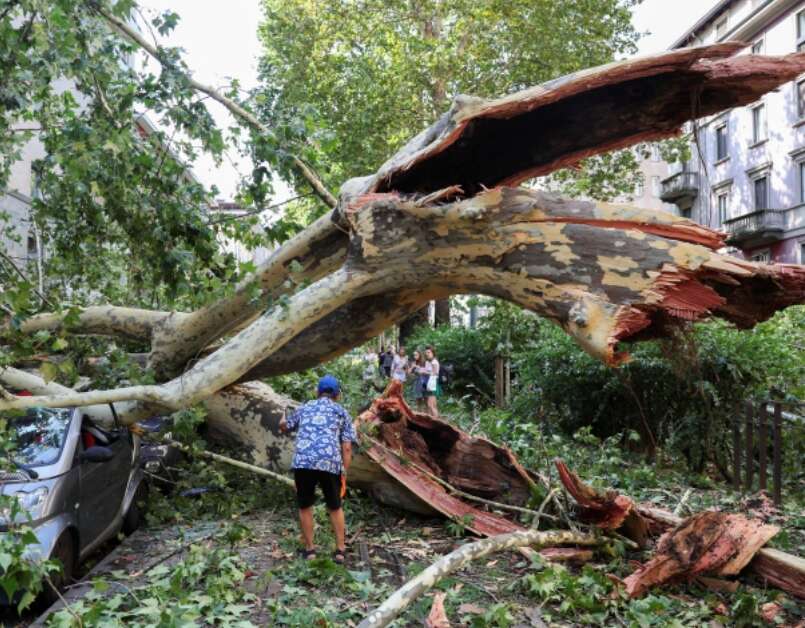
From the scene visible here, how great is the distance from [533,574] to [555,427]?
678 centimetres

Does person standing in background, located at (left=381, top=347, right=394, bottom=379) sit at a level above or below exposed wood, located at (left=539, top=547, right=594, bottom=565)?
above

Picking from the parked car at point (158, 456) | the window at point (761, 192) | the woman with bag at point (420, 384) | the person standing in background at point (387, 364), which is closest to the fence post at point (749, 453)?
the parked car at point (158, 456)

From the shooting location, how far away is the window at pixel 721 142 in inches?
1312

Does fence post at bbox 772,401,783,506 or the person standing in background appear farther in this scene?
the person standing in background

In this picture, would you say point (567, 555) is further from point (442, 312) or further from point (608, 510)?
point (442, 312)

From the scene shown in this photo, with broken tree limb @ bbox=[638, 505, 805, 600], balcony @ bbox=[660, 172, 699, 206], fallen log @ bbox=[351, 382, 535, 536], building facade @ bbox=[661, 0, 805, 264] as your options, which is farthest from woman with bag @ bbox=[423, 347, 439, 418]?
balcony @ bbox=[660, 172, 699, 206]

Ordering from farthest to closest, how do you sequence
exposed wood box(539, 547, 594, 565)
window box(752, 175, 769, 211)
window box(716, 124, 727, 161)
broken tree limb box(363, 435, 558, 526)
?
window box(716, 124, 727, 161), window box(752, 175, 769, 211), broken tree limb box(363, 435, 558, 526), exposed wood box(539, 547, 594, 565)

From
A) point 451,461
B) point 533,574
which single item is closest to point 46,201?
point 451,461

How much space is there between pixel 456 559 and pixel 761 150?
1201 inches

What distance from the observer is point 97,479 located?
20.6ft

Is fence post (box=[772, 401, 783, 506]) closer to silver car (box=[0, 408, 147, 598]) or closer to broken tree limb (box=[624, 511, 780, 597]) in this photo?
broken tree limb (box=[624, 511, 780, 597])

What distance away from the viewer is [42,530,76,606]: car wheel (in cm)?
532

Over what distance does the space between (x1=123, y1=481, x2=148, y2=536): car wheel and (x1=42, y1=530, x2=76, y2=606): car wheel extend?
1617mm

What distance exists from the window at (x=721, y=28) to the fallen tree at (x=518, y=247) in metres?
31.2
